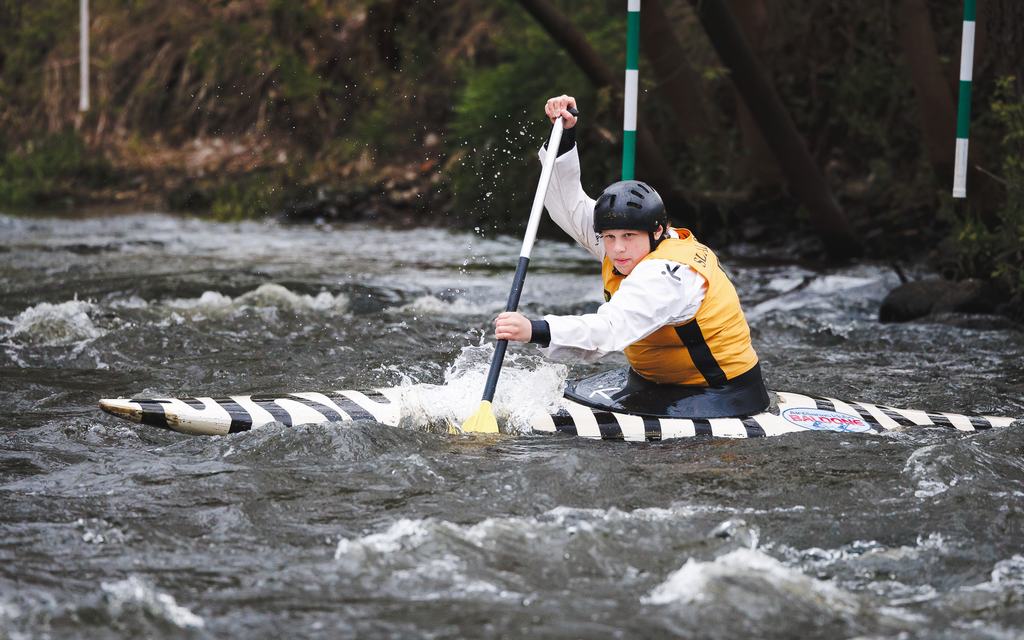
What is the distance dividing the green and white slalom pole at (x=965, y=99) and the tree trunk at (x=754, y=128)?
14.3ft

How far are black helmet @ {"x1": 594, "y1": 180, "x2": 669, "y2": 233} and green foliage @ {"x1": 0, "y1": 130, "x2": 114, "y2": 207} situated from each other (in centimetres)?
1433

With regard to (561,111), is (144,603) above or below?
below

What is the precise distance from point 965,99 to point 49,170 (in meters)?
14.3

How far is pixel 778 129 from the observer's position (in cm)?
969

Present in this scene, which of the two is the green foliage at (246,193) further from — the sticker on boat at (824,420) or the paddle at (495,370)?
the sticker on boat at (824,420)

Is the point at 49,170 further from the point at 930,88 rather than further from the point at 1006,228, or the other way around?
the point at 1006,228

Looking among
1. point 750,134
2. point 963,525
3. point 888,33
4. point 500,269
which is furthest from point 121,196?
point 963,525

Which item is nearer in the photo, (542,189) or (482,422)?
(482,422)

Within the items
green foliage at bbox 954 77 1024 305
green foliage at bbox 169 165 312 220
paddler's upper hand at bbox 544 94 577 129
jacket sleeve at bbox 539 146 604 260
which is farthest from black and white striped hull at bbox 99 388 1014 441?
green foliage at bbox 169 165 312 220

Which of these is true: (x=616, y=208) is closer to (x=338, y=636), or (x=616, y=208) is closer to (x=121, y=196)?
(x=338, y=636)

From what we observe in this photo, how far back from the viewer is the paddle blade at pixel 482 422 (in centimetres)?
477

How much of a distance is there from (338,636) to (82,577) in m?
0.79

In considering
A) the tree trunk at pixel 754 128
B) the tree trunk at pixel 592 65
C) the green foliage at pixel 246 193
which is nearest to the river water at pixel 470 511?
the tree trunk at pixel 592 65

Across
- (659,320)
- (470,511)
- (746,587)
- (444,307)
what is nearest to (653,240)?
(659,320)
